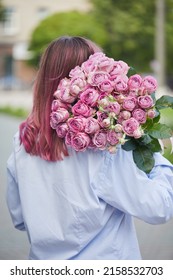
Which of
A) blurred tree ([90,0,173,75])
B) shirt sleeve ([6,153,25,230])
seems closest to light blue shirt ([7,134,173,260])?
shirt sleeve ([6,153,25,230])

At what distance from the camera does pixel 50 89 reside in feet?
8.45

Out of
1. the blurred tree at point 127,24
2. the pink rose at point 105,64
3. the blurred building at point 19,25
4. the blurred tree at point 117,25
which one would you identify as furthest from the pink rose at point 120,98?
the blurred building at point 19,25

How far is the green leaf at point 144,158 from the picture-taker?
246cm

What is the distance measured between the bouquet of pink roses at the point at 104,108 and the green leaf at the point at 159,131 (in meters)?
0.02

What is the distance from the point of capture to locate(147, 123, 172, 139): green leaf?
254 centimetres

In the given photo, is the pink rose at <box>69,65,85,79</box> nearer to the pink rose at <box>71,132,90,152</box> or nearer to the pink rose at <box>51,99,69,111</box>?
the pink rose at <box>51,99,69,111</box>

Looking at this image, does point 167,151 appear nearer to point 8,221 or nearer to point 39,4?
point 8,221

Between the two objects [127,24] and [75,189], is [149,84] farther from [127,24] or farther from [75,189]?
[127,24]

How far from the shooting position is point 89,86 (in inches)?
98.5

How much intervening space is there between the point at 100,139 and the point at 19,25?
60.3 meters

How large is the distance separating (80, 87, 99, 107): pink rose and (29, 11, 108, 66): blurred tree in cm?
3725

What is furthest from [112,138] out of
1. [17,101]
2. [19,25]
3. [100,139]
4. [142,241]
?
[19,25]

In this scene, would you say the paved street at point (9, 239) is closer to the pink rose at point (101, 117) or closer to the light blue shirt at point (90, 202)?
the light blue shirt at point (90, 202)

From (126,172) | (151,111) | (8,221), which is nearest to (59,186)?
(126,172)
